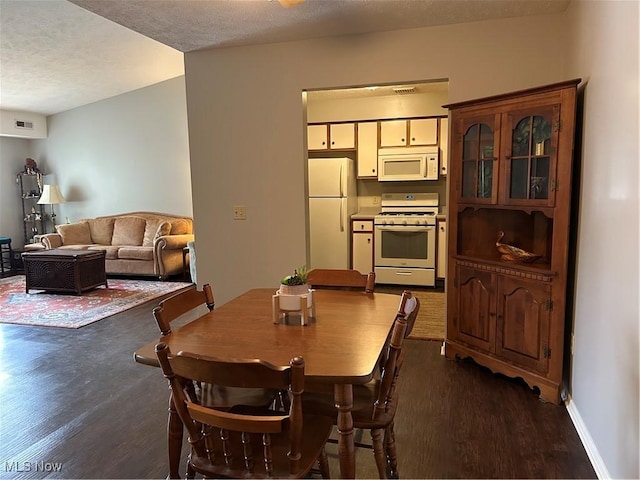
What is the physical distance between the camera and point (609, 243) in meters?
1.88

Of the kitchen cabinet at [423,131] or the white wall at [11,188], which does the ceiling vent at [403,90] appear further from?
the white wall at [11,188]

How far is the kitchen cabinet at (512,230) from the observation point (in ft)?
7.98

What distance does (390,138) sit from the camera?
5.66 m

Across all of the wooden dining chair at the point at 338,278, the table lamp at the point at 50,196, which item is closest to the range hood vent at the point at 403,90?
the wooden dining chair at the point at 338,278

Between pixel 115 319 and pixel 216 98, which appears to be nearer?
pixel 216 98

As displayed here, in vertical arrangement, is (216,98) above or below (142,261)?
above

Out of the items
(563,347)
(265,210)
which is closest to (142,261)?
(265,210)

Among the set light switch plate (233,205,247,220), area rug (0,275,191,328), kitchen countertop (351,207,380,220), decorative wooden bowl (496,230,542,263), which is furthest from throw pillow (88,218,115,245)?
decorative wooden bowl (496,230,542,263)

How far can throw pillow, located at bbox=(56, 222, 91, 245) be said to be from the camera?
6.94 m

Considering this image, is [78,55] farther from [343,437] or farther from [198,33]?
[343,437]

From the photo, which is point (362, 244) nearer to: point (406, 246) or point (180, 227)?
point (406, 246)

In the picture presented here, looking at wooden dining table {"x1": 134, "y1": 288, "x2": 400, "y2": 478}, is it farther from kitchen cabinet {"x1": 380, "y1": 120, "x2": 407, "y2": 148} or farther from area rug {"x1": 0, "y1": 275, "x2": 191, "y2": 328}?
kitchen cabinet {"x1": 380, "y1": 120, "x2": 407, "y2": 148}

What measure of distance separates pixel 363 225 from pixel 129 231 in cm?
388

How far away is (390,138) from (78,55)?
4030mm
